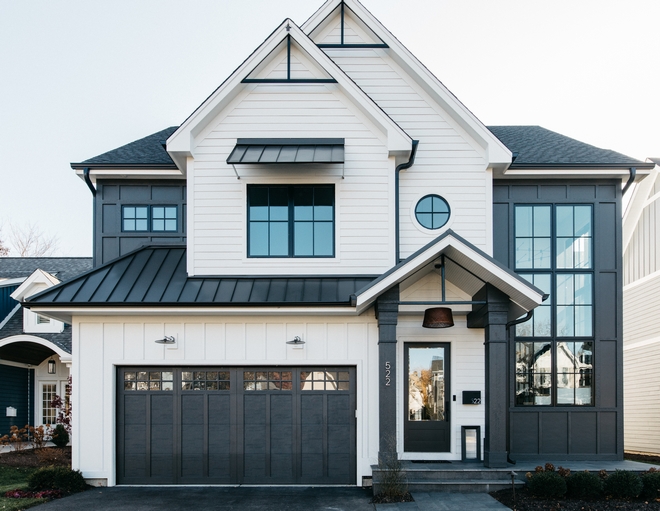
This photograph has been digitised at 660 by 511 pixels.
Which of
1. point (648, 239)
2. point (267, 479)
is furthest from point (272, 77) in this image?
point (648, 239)

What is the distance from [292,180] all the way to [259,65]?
2.33 metres

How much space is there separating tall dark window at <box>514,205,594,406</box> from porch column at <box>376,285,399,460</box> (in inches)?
128

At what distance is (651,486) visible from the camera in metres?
8.45

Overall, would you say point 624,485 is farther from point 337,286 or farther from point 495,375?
point 337,286

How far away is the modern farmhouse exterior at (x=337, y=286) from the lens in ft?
31.7

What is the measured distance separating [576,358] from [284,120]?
25.3ft

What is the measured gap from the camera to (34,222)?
36875 mm

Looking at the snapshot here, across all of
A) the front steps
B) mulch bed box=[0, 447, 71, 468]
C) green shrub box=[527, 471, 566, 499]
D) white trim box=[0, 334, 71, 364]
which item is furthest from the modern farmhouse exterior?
white trim box=[0, 334, 71, 364]

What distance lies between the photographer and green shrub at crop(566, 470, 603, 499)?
834cm

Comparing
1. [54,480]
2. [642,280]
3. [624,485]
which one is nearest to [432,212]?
[624,485]

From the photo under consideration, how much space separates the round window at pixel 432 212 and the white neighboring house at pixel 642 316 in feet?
28.7

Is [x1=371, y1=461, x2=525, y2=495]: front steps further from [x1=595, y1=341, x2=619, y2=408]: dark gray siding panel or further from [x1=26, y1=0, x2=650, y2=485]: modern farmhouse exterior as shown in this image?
[x1=595, y1=341, x2=619, y2=408]: dark gray siding panel

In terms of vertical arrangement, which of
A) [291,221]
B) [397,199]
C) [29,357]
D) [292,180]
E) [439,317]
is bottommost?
[29,357]

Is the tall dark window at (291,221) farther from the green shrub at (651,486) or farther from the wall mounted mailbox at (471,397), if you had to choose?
the green shrub at (651,486)
